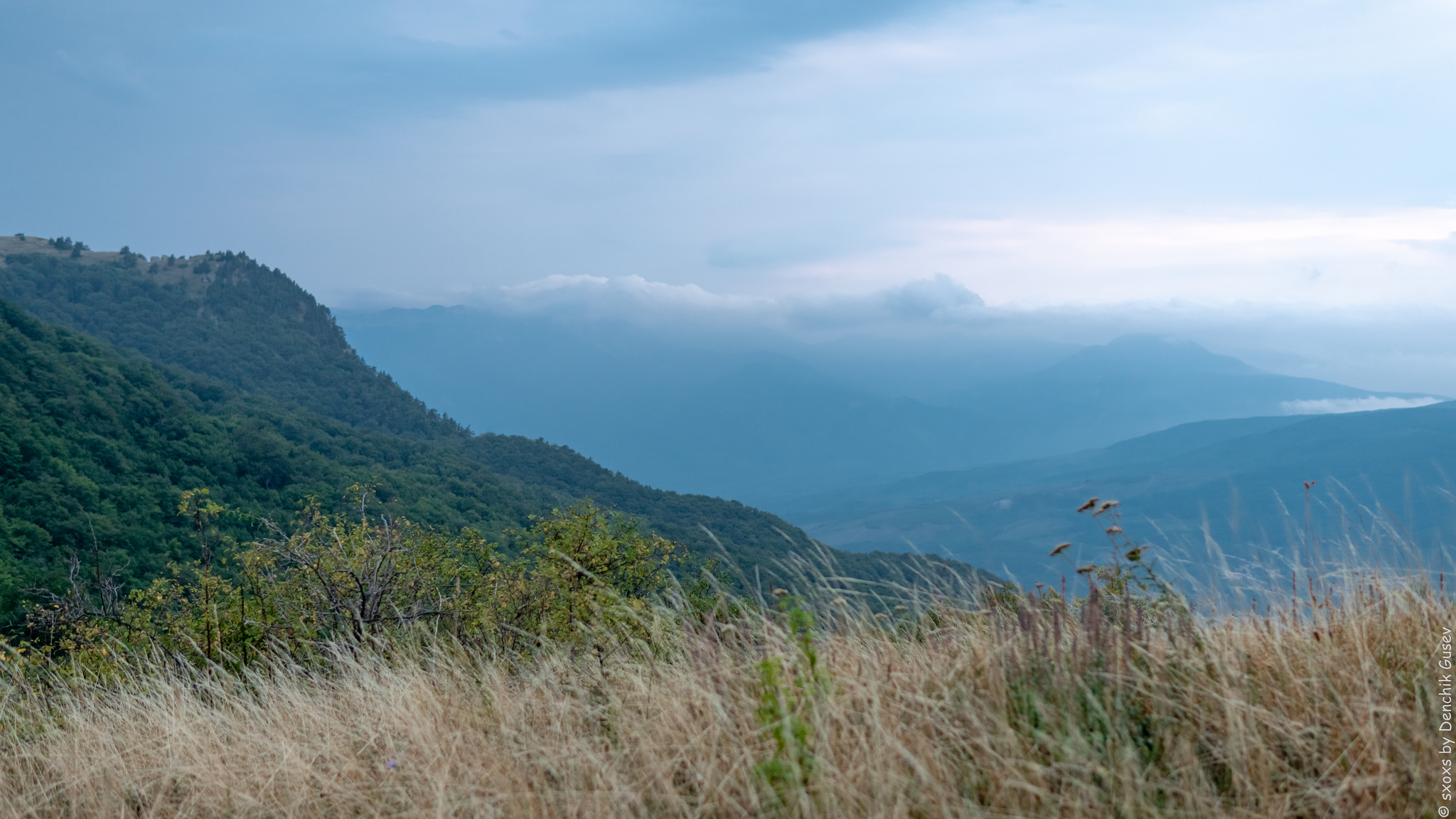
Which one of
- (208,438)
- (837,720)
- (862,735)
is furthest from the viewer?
(208,438)

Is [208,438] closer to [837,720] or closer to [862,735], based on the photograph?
[837,720]

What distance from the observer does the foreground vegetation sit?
2.32 meters

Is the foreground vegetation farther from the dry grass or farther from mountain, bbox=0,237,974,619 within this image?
mountain, bbox=0,237,974,619

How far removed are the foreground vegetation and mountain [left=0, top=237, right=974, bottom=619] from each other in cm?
73

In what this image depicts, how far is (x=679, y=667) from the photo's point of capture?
12.2 feet

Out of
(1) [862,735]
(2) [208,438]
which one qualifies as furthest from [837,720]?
(2) [208,438]

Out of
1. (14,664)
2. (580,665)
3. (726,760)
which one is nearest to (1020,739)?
(726,760)

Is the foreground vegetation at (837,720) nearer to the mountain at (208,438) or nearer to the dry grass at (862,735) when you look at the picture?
the dry grass at (862,735)

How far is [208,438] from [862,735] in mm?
73937

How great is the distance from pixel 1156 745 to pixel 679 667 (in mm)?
2037

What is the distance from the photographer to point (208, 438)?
6306 centimetres

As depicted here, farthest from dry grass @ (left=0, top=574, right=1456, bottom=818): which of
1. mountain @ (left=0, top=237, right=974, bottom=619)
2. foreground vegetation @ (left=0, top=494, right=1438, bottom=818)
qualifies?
mountain @ (left=0, top=237, right=974, bottom=619)

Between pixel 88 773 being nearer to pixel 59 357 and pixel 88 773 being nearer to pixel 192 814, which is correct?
pixel 192 814

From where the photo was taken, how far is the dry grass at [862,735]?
229 cm
